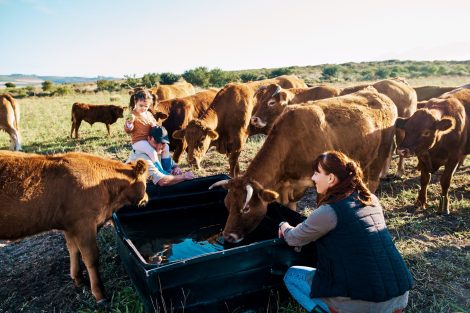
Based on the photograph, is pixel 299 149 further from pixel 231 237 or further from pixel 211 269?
pixel 211 269

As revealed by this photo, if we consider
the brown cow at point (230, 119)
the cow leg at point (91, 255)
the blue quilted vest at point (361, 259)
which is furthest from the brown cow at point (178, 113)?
the blue quilted vest at point (361, 259)

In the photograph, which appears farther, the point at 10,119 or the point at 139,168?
the point at 10,119

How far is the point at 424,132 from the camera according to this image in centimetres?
648

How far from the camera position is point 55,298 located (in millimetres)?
4402

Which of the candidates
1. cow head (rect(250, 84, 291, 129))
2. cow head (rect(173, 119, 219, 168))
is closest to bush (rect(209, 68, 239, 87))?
cow head (rect(250, 84, 291, 129))

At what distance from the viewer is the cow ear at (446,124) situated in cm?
636

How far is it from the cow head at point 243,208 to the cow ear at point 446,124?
342 centimetres

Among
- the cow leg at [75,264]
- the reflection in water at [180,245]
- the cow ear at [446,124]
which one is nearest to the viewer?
the cow leg at [75,264]

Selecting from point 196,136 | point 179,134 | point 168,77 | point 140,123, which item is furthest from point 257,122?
point 168,77

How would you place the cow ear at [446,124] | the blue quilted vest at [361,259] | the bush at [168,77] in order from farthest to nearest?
the bush at [168,77] < the cow ear at [446,124] < the blue quilted vest at [361,259]

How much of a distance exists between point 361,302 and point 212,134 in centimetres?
537

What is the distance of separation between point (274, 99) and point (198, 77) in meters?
37.8

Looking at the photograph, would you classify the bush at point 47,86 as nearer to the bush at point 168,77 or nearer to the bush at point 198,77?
the bush at point 168,77

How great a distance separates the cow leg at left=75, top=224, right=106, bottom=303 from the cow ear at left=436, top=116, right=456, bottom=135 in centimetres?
536
